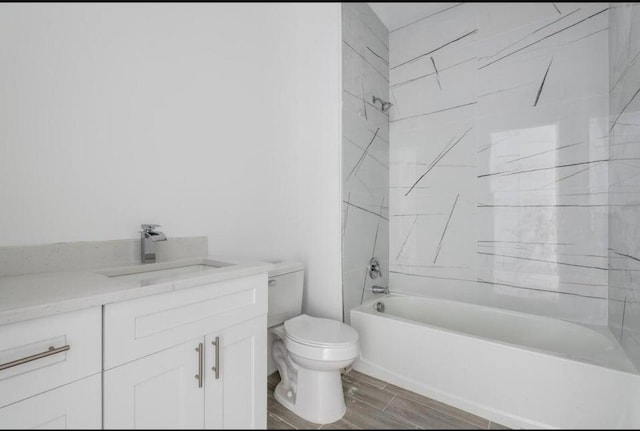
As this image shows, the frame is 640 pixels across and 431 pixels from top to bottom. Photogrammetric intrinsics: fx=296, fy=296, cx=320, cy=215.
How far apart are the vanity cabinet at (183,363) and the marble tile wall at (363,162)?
106 centimetres

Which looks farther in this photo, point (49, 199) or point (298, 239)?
point (298, 239)

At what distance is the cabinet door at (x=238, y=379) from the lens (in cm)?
40

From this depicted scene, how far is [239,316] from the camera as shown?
0.66 meters

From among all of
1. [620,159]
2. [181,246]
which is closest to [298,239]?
[181,246]

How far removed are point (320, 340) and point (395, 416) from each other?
0.75m

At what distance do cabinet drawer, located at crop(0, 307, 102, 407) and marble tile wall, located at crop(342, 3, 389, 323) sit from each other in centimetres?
119

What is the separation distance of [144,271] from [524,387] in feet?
4.29

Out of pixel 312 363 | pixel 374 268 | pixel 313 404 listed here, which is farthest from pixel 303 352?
pixel 374 268

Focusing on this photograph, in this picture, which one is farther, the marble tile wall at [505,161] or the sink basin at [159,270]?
the marble tile wall at [505,161]

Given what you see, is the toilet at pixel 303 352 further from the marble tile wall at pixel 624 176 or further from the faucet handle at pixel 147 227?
the marble tile wall at pixel 624 176

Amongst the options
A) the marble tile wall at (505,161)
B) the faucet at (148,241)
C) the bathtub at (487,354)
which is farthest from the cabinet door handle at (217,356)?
the marble tile wall at (505,161)

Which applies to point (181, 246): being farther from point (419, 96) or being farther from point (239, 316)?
point (419, 96)

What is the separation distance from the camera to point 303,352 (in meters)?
0.98

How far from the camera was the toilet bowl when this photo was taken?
483 millimetres
